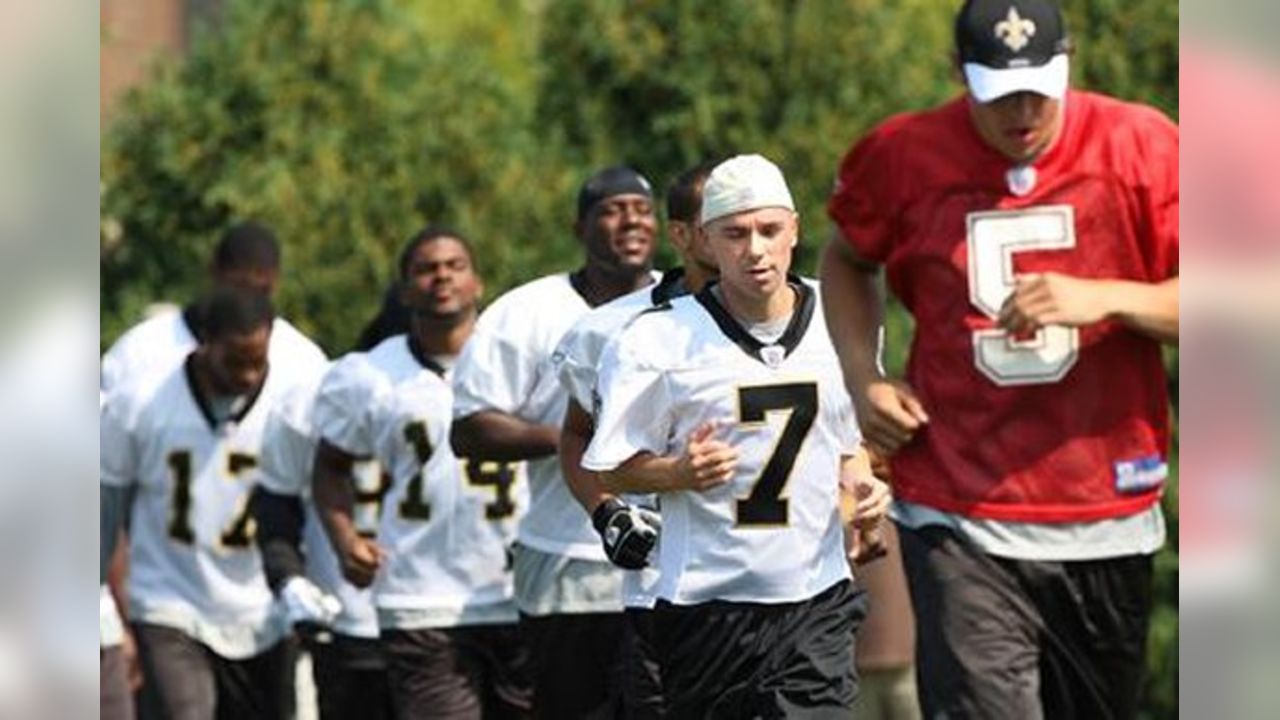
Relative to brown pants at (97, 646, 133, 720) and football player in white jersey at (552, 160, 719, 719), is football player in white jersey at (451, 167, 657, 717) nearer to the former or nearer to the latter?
football player in white jersey at (552, 160, 719, 719)

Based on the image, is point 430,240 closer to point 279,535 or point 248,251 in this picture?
point 279,535

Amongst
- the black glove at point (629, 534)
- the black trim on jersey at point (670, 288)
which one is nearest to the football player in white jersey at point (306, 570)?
the black trim on jersey at point (670, 288)

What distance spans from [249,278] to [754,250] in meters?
5.66

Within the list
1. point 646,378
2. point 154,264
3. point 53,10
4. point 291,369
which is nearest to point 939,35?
point 154,264

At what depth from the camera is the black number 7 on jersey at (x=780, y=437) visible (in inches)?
304

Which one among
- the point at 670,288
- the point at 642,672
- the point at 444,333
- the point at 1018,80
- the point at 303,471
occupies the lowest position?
the point at 642,672

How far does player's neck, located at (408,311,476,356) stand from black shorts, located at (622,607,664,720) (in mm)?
3216

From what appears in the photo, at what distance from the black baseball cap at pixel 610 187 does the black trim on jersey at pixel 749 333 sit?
6.44 feet

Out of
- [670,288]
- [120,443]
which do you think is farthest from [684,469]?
[120,443]

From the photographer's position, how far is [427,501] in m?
11.1

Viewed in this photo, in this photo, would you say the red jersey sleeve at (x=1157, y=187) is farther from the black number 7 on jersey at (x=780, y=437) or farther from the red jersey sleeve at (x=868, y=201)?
the black number 7 on jersey at (x=780, y=437)

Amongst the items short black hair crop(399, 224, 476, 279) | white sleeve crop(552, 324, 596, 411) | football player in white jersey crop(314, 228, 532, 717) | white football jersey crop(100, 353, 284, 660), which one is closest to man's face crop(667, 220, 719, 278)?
white sleeve crop(552, 324, 596, 411)

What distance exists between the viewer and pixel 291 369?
12312mm

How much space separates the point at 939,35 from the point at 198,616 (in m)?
7.81
